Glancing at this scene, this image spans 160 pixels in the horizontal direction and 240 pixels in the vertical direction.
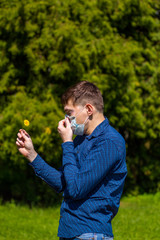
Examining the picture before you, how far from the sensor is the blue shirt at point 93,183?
2068 millimetres

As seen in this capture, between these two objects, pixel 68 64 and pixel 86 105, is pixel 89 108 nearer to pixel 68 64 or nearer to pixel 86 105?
pixel 86 105

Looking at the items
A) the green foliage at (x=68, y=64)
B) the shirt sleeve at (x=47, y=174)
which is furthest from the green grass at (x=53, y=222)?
the shirt sleeve at (x=47, y=174)

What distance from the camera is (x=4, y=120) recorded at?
714cm

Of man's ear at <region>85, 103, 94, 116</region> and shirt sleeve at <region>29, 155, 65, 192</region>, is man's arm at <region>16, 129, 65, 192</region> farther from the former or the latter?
man's ear at <region>85, 103, 94, 116</region>

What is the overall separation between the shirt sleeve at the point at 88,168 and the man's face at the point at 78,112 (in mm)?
213

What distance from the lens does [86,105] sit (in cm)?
230

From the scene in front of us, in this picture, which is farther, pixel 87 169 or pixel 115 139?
pixel 115 139

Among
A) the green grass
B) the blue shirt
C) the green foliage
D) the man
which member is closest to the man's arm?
the man

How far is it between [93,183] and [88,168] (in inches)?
3.4

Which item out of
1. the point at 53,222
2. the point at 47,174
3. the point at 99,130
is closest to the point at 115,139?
the point at 99,130

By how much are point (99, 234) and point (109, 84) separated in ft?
17.0

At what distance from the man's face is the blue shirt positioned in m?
0.14

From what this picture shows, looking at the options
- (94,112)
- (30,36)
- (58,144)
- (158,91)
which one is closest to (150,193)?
(158,91)

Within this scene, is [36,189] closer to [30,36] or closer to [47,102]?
[47,102]
